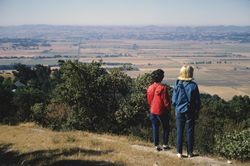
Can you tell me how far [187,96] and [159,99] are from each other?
0.92 meters

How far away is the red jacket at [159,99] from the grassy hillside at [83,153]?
970mm

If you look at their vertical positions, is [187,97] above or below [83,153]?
above

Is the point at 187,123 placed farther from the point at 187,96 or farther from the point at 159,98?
the point at 159,98

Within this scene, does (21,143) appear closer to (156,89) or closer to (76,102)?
(156,89)

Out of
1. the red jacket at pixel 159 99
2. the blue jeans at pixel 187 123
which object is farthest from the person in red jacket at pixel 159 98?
the blue jeans at pixel 187 123

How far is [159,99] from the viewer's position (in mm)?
9617

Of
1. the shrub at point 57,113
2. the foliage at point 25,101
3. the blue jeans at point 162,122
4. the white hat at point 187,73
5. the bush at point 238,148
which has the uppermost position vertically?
the white hat at point 187,73

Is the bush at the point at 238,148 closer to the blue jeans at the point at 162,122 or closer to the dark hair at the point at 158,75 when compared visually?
the blue jeans at the point at 162,122

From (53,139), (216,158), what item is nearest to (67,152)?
(53,139)

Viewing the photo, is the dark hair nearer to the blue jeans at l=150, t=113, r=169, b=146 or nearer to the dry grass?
the blue jeans at l=150, t=113, r=169, b=146

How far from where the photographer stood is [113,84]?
2859cm

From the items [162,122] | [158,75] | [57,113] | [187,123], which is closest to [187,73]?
[158,75]

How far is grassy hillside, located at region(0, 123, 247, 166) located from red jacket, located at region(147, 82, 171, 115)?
970 millimetres

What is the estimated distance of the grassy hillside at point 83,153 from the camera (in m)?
9.14
